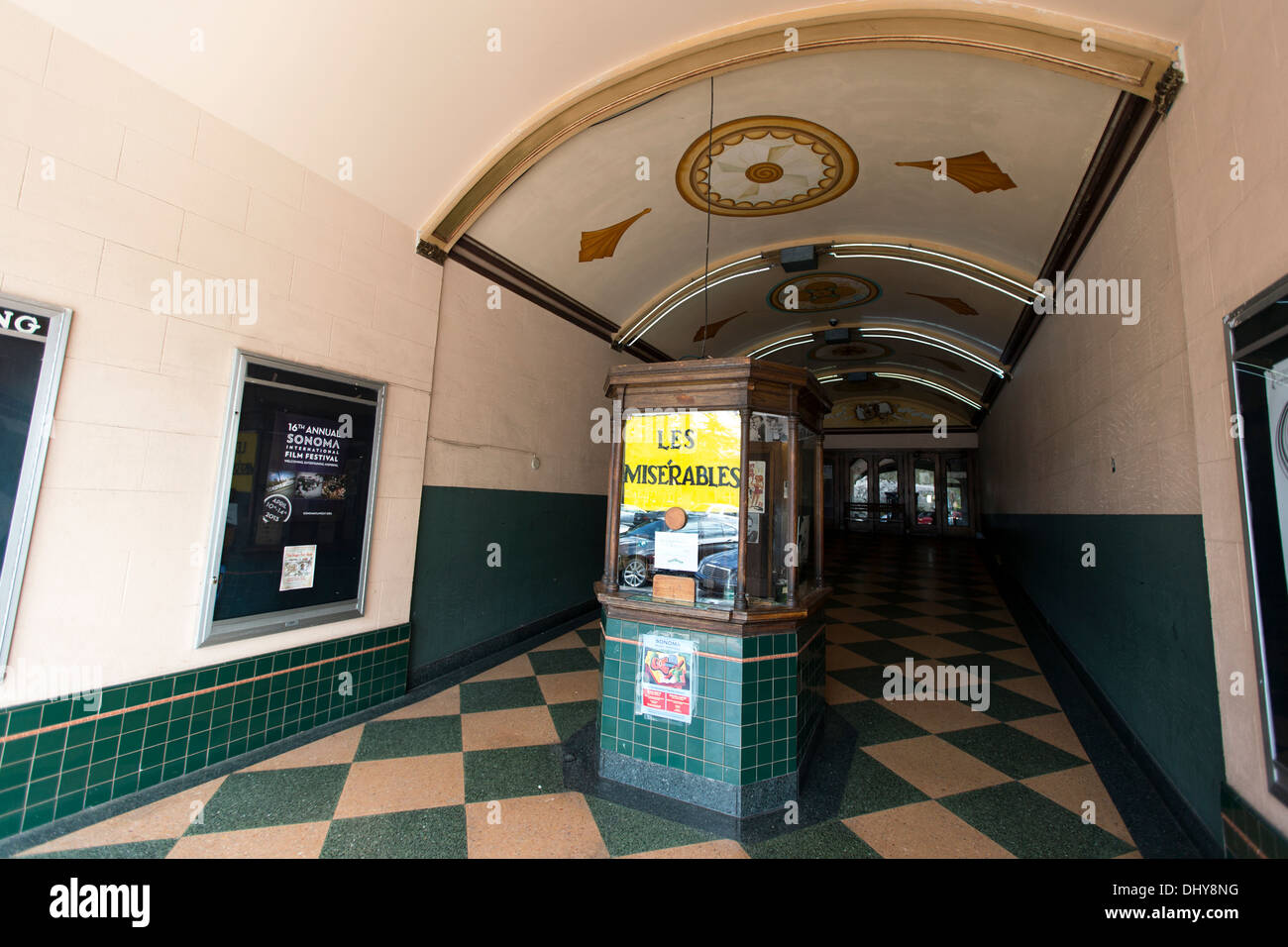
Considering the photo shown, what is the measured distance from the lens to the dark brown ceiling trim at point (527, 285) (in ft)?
12.1

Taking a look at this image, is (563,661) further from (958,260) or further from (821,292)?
(821,292)

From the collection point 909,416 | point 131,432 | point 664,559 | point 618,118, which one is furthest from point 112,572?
point 909,416

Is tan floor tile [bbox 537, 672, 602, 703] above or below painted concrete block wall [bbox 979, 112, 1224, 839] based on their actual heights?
below

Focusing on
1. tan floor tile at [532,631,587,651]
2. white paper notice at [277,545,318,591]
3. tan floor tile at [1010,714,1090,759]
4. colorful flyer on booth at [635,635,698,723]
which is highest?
white paper notice at [277,545,318,591]

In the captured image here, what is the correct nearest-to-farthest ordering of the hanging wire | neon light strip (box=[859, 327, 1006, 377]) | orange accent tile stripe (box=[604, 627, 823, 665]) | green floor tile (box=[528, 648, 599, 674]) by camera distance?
orange accent tile stripe (box=[604, 627, 823, 665])
the hanging wire
green floor tile (box=[528, 648, 599, 674])
neon light strip (box=[859, 327, 1006, 377])

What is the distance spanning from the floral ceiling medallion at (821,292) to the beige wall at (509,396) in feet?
7.80

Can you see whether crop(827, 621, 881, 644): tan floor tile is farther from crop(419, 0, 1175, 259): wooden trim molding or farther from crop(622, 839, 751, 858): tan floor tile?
crop(419, 0, 1175, 259): wooden trim molding

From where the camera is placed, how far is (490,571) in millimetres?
4012

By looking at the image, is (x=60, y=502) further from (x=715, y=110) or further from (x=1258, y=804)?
(x=1258, y=804)

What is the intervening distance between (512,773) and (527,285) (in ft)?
11.7

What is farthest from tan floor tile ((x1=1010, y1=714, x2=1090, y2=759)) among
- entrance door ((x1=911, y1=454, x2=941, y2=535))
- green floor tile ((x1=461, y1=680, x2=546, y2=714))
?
entrance door ((x1=911, y1=454, x2=941, y2=535))

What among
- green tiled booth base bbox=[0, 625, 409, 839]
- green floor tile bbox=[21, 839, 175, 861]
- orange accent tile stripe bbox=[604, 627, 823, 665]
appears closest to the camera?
green floor tile bbox=[21, 839, 175, 861]

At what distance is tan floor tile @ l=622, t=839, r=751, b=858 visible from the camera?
72.7 inches

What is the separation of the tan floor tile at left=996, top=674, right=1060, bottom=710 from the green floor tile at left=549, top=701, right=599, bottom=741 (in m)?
2.82
